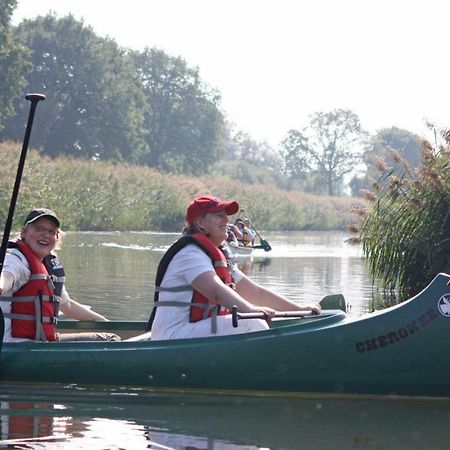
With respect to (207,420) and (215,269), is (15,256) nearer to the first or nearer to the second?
(215,269)

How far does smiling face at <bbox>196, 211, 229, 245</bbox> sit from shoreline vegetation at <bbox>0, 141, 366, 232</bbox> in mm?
19996

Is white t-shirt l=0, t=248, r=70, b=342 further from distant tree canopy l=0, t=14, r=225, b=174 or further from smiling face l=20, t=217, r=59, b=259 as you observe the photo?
distant tree canopy l=0, t=14, r=225, b=174

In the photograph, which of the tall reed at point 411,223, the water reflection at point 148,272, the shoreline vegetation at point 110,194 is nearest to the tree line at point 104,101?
the shoreline vegetation at point 110,194

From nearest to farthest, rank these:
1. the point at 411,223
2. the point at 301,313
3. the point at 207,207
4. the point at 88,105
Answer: the point at 207,207
the point at 301,313
the point at 411,223
the point at 88,105

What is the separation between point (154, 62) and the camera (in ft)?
274

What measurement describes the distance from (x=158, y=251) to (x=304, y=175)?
77.6 meters

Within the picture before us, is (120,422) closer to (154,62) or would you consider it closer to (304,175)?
(154,62)

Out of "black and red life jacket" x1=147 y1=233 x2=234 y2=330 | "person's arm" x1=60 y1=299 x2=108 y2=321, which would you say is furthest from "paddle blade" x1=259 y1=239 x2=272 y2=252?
"black and red life jacket" x1=147 y1=233 x2=234 y2=330

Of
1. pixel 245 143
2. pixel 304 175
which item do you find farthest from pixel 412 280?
pixel 245 143

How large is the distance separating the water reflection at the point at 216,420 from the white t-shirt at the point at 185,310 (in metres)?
0.39

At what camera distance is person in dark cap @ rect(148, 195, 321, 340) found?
6930mm

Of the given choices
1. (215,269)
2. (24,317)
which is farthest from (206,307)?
(24,317)

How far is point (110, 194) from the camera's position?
1483 inches

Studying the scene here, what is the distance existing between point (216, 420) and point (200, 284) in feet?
2.81
